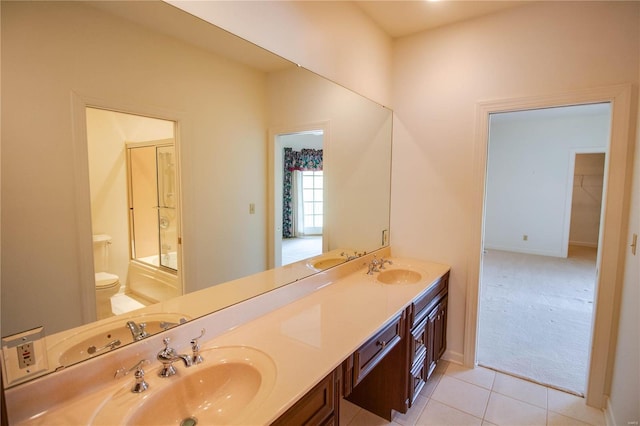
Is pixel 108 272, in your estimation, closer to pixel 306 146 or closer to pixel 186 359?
pixel 186 359

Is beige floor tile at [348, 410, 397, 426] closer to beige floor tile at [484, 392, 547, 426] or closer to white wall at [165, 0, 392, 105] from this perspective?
beige floor tile at [484, 392, 547, 426]

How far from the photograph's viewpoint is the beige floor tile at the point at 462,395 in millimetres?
2127

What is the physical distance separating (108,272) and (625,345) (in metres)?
2.61

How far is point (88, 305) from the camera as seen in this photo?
1064 millimetres

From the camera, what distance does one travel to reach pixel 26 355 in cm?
90

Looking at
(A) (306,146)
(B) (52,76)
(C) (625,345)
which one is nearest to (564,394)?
(C) (625,345)

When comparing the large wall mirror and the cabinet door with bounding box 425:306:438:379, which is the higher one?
the large wall mirror

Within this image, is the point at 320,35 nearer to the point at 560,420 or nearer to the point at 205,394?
the point at 205,394

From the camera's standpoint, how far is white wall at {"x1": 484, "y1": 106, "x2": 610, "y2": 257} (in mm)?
5914

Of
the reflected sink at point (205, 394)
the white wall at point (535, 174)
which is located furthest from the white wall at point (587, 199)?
the reflected sink at point (205, 394)

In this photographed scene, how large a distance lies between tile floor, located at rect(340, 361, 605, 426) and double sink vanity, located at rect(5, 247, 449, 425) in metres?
0.14

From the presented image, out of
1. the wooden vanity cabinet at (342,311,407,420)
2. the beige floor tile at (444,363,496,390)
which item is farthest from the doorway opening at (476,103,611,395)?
the wooden vanity cabinet at (342,311,407,420)

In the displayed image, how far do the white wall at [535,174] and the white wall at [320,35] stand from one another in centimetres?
456

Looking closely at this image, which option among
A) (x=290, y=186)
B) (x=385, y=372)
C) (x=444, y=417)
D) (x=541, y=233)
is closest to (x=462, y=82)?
(x=290, y=186)
